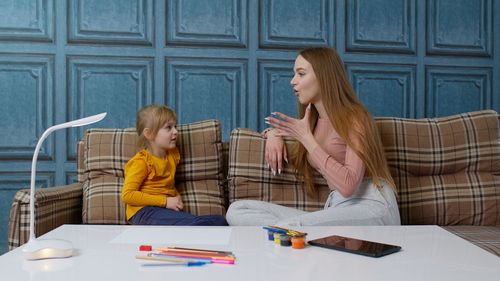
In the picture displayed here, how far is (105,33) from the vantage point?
9.74 ft

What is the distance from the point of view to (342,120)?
1946 millimetres

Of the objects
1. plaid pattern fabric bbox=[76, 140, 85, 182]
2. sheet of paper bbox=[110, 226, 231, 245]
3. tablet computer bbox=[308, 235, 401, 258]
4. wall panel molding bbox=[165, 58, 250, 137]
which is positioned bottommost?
sheet of paper bbox=[110, 226, 231, 245]

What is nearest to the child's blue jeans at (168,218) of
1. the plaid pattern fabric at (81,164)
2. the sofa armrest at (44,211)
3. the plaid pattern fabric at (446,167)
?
the sofa armrest at (44,211)

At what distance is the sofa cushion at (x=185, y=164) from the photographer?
2.18m

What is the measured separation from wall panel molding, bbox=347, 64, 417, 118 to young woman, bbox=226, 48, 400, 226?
3.61 feet

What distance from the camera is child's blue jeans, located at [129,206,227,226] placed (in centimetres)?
196

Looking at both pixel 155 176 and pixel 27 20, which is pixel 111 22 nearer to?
pixel 27 20

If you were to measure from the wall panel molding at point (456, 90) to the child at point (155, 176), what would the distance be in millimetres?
1811

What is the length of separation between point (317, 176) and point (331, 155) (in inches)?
8.4

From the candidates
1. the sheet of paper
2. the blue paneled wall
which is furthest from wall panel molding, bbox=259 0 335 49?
the sheet of paper

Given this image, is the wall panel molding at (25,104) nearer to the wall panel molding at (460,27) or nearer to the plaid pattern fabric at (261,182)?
the plaid pattern fabric at (261,182)

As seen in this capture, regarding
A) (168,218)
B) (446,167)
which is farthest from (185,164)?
(446,167)

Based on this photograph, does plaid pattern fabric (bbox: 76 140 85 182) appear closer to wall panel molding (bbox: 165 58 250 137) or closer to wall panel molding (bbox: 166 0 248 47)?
wall panel molding (bbox: 165 58 250 137)

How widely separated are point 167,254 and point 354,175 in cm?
96
